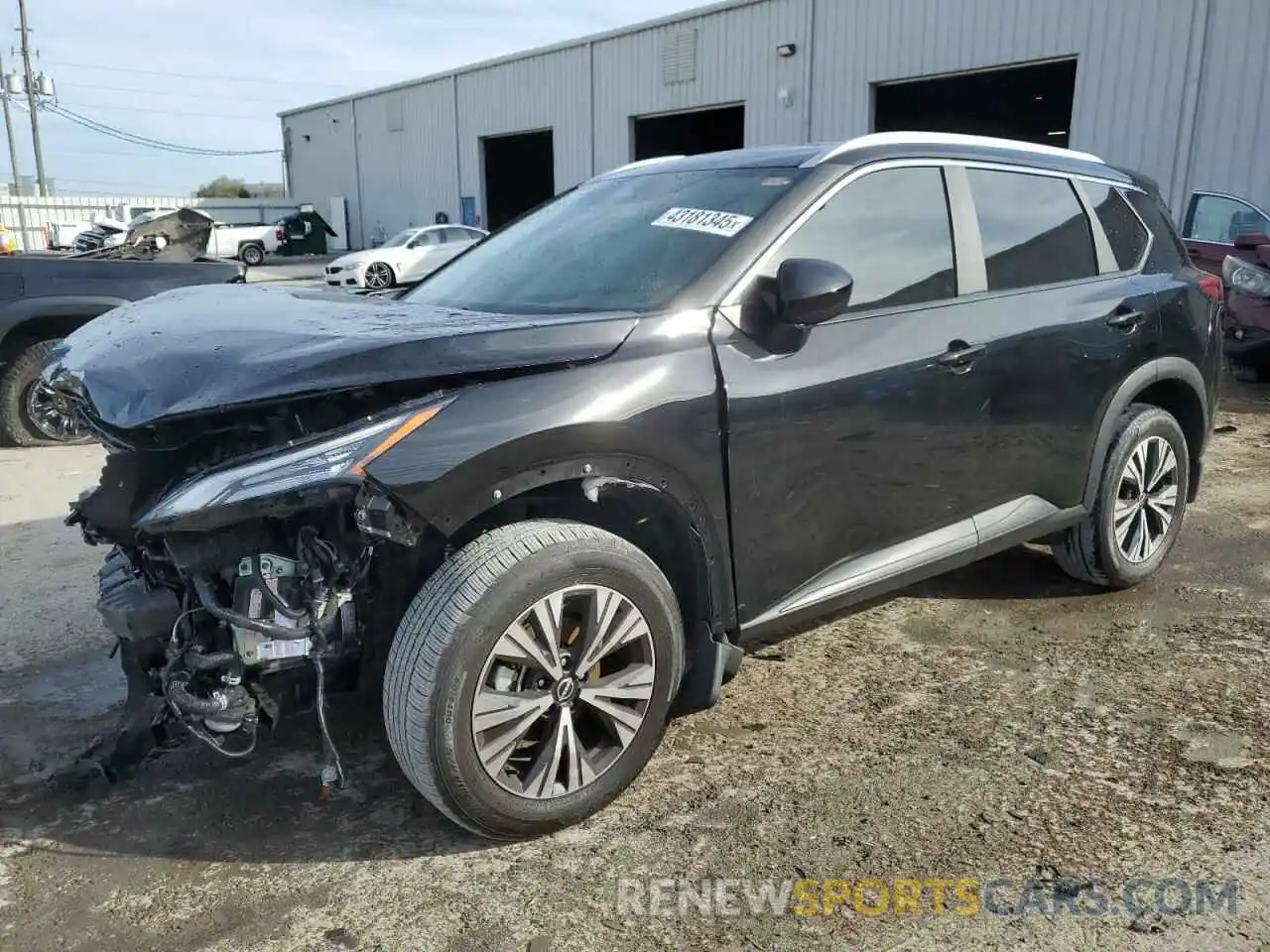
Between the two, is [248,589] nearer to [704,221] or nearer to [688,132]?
[704,221]

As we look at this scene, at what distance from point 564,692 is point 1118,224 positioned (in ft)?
10.4

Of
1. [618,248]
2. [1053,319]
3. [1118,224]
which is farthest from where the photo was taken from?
[1118,224]

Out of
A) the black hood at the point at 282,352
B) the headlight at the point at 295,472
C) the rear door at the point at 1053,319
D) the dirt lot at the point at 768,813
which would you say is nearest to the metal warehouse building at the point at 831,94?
the rear door at the point at 1053,319

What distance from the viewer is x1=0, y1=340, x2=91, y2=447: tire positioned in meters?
7.09

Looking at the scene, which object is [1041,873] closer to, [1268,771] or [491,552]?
[1268,771]

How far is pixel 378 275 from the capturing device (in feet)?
71.1

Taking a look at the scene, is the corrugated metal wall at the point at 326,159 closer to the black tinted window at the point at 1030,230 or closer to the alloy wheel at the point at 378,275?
the alloy wheel at the point at 378,275

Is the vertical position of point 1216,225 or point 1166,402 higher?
point 1216,225

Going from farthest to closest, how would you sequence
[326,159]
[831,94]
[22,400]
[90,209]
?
[326,159]
[90,209]
[831,94]
[22,400]

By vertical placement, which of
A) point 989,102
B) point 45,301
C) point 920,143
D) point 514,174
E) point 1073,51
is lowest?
point 45,301

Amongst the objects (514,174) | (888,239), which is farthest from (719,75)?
(888,239)

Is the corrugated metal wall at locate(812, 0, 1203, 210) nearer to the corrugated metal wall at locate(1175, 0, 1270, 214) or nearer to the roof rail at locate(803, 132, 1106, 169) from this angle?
the corrugated metal wall at locate(1175, 0, 1270, 214)

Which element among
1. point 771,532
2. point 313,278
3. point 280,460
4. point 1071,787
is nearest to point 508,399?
point 280,460

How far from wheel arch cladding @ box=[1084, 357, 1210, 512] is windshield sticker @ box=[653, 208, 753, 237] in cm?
187
